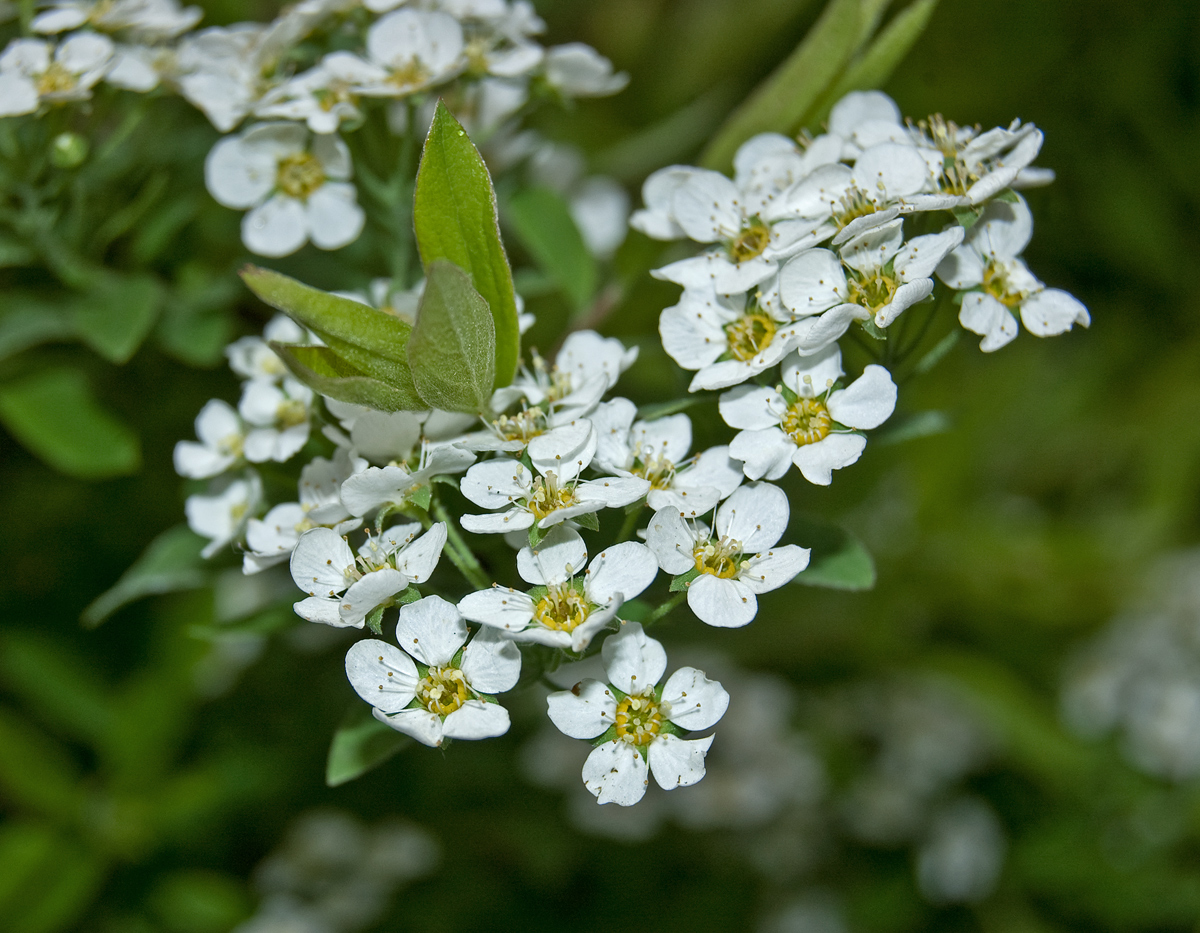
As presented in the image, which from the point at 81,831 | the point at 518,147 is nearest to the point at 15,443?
the point at 81,831

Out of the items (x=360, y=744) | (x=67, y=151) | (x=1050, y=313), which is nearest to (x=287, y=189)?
(x=67, y=151)

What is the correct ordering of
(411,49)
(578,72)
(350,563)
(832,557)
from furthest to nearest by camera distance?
1. (578,72)
2. (411,49)
3. (832,557)
4. (350,563)

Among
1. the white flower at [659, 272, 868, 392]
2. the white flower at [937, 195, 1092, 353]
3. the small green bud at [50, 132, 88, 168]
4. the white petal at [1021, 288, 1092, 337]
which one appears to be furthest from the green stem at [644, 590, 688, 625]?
the small green bud at [50, 132, 88, 168]

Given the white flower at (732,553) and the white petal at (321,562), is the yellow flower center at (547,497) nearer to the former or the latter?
the white flower at (732,553)

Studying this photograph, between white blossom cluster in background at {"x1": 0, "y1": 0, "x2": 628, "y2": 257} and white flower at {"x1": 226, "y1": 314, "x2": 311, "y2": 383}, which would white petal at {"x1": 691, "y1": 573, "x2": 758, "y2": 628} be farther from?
white blossom cluster in background at {"x1": 0, "y1": 0, "x2": 628, "y2": 257}

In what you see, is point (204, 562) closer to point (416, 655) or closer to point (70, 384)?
point (70, 384)

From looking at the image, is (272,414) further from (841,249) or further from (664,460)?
(841,249)
